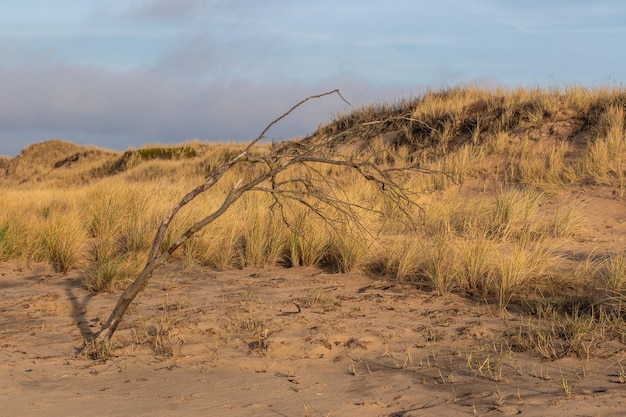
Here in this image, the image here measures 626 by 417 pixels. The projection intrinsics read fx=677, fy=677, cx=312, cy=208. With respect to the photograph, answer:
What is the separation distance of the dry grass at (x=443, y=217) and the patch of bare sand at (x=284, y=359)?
16.4 inches

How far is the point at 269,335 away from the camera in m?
5.18

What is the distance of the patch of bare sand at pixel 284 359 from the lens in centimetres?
383

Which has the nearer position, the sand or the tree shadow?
the sand

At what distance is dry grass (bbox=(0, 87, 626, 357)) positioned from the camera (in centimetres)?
632

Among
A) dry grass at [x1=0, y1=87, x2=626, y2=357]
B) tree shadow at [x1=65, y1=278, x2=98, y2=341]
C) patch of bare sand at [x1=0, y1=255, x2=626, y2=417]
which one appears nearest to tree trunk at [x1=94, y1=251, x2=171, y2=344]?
patch of bare sand at [x1=0, y1=255, x2=626, y2=417]

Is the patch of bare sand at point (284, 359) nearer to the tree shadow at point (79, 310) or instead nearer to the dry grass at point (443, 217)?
the tree shadow at point (79, 310)

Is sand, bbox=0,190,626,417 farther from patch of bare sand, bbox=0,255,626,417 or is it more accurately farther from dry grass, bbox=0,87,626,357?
dry grass, bbox=0,87,626,357

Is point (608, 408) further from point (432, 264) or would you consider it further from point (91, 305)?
point (91, 305)

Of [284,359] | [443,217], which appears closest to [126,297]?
[284,359]

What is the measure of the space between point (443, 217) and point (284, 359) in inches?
200

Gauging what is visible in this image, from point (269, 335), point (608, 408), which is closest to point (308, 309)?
point (269, 335)

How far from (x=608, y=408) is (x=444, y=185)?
9.28m

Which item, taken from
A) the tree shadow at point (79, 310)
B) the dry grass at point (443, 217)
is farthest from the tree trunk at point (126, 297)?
the dry grass at point (443, 217)

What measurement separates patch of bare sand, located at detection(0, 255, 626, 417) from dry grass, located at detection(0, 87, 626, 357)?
16.4 inches
